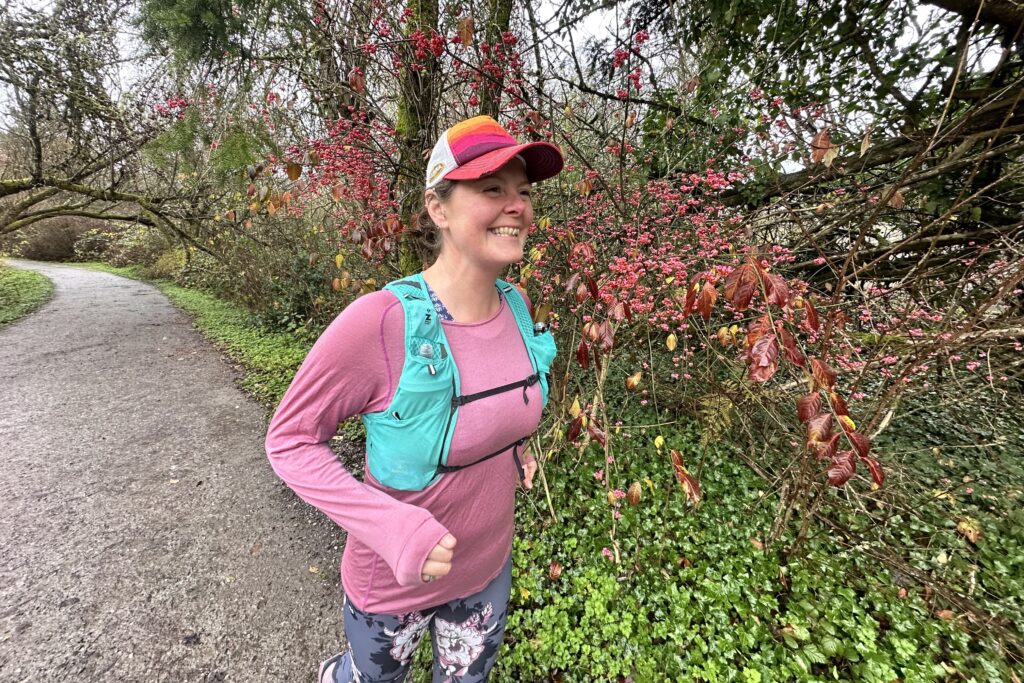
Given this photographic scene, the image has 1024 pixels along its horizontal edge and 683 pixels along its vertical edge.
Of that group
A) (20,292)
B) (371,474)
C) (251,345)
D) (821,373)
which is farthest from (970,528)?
(20,292)

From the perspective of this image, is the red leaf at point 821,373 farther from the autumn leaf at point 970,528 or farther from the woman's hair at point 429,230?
the autumn leaf at point 970,528

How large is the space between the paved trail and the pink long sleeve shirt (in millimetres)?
1578

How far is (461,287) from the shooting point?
1.11 meters

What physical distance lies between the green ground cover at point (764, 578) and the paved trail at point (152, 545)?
1.03m

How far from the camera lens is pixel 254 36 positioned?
280 cm

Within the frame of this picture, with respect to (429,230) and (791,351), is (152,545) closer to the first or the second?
(429,230)

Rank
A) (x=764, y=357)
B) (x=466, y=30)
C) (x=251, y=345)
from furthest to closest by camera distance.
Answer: (x=251, y=345)
(x=466, y=30)
(x=764, y=357)

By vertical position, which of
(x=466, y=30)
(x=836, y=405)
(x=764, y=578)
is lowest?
(x=764, y=578)

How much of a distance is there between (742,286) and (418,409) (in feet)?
3.51

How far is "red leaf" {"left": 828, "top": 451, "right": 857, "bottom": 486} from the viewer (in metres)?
1.58

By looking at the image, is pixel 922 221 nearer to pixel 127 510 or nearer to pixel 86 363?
pixel 127 510

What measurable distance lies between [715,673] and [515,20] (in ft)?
13.0

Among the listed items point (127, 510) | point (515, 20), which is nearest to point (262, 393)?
point (127, 510)

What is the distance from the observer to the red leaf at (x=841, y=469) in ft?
5.19
